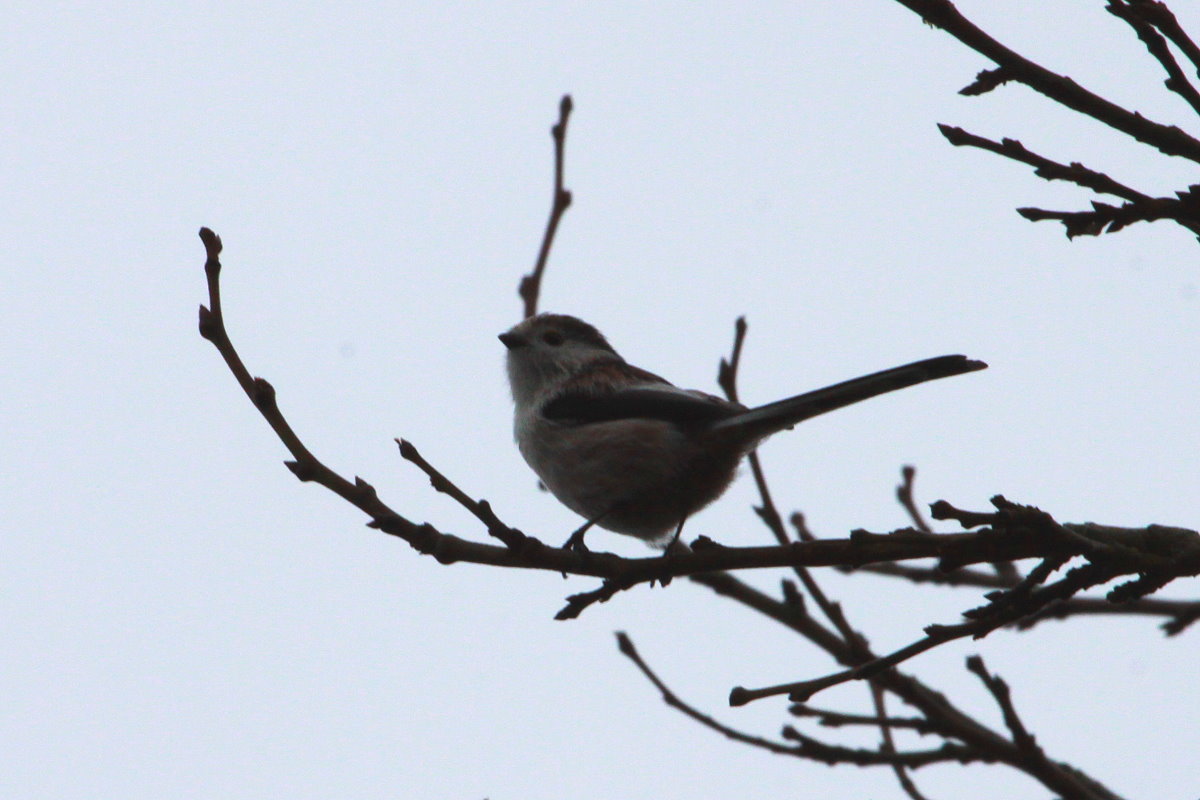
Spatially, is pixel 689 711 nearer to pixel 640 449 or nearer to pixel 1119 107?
pixel 640 449

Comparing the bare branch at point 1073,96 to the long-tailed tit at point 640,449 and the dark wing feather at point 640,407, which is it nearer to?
the long-tailed tit at point 640,449

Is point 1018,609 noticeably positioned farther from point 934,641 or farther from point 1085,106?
point 1085,106

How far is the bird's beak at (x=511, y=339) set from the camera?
5.93 metres

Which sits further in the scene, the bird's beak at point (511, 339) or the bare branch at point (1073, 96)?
the bird's beak at point (511, 339)

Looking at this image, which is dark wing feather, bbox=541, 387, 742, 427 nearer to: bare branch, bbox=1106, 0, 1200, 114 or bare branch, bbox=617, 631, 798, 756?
bare branch, bbox=617, 631, 798, 756

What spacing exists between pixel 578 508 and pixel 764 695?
219 cm

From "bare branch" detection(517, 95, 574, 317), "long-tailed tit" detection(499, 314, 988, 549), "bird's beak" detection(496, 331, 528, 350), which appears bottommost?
"long-tailed tit" detection(499, 314, 988, 549)

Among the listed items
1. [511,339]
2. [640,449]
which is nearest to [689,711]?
[640,449]

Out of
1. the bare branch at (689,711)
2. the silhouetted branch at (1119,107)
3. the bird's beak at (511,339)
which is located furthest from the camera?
the bird's beak at (511,339)

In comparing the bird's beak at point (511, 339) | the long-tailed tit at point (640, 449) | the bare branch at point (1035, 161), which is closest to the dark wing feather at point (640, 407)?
the long-tailed tit at point (640, 449)

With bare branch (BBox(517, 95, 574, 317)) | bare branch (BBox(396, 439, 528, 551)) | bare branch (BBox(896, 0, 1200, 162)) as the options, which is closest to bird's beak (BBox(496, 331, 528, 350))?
bare branch (BBox(517, 95, 574, 317))

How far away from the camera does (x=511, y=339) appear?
5.94 m

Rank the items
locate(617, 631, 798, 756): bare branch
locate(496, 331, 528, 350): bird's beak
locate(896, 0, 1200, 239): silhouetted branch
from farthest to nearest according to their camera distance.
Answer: locate(496, 331, 528, 350): bird's beak < locate(617, 631, 798, 756): bare branch < locate(896, 0, 1200, 239): silhouetted branch

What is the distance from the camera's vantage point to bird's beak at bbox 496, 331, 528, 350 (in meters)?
5.93
